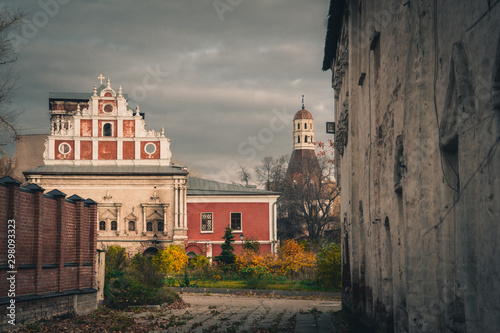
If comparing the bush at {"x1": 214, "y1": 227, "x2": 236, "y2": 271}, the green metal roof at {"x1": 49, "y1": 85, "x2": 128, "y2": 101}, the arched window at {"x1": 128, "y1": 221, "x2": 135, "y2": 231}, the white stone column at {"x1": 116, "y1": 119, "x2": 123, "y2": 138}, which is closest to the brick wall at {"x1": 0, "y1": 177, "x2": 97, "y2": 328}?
the bush at {"x1": 214, "y1": 227, "x2": 236, "y2": 271}

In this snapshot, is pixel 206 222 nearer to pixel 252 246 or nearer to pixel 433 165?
pixel 252 246

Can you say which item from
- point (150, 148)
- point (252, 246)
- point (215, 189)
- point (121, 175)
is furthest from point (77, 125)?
point (252, 246)

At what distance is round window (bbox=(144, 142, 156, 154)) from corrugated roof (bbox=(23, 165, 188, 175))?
1.25 meters

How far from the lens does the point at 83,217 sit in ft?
53.9

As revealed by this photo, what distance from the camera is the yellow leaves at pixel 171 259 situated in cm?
4191

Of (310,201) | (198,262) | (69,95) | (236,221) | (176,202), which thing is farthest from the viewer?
(69,95)

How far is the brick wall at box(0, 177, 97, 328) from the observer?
A: 12.2 metres

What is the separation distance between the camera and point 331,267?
87.9 feet

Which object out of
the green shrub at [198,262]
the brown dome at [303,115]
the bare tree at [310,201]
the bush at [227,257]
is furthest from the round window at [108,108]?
the brown dome at [303,115]

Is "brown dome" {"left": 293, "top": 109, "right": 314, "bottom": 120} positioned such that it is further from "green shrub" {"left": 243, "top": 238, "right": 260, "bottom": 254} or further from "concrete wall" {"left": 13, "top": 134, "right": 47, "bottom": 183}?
"green shrub" {"left": 243, "top": 238, "right": 260, "bottom": 254}

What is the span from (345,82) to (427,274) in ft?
36.8

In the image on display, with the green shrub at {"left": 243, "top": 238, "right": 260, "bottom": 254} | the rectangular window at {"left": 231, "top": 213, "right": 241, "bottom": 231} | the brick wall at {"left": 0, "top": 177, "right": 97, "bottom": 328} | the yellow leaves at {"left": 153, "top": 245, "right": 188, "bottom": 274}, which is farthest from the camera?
the rectangular window at {"left": 231, "top": 213, "right": 241, "bottom": 231}

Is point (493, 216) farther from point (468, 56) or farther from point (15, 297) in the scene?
point (15, 297)

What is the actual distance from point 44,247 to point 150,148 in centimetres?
3481
